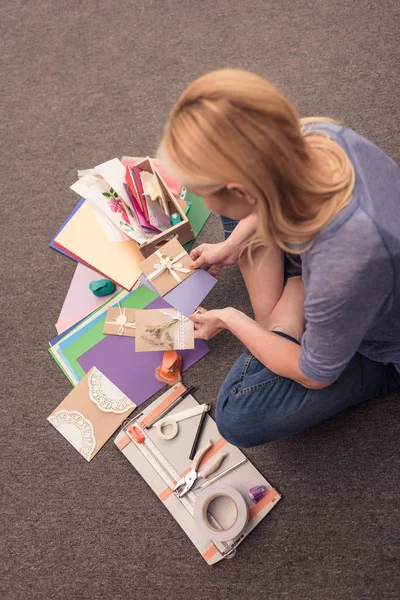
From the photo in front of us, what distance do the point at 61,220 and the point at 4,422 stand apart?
1.98 feet

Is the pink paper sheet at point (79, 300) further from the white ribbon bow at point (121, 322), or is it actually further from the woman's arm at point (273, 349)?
the woman's arm at point (273, 349)

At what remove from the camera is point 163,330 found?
1304 millimetres

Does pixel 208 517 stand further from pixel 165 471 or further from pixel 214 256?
pixel 214 256

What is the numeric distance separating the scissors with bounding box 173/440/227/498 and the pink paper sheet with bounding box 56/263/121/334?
1.60ft

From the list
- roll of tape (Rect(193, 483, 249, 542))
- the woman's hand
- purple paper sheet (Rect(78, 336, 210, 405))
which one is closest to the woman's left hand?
the woman's hand

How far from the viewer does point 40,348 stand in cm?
143

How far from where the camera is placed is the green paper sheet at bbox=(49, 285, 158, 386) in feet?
4.51

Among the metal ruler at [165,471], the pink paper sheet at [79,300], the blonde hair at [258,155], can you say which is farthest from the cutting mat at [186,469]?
the blonde hair at [258,155]

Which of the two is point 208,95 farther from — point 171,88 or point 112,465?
point 171,88

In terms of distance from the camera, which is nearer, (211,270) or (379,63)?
(211,270)

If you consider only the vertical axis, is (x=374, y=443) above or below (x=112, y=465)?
below

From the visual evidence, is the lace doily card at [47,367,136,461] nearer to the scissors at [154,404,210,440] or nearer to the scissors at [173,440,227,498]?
the scissors at [154,404,210,440]

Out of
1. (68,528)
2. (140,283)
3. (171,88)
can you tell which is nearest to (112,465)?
(68,528)

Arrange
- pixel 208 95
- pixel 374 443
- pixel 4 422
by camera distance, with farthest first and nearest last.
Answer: pixel 4 422 < pixel 374 443 < pixel 208 95
